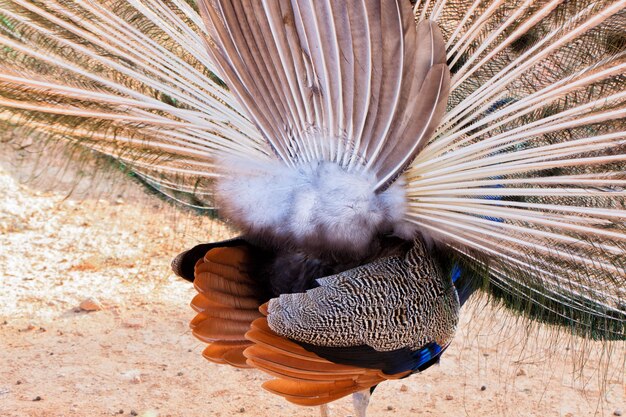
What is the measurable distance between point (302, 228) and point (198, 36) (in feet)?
2.41

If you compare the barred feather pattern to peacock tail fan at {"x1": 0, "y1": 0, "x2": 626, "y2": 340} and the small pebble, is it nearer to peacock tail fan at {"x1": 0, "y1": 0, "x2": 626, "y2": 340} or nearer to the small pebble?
peacock tail fan at {"x1": 0, "y1": 0, "x2": 626, "y2": 340}

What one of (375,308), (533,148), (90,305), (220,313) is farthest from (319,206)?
(90,305)

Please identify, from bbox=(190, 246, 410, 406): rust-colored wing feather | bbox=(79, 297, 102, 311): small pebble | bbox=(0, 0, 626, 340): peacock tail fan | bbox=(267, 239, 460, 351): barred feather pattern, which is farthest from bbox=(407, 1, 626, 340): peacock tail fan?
bbox=(79, 297, 102, 311): small pebble

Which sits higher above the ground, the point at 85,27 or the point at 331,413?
the point at 85,27

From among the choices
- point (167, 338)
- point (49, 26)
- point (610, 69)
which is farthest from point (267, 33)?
point (167, 338)

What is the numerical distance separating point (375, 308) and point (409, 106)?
0.62 m

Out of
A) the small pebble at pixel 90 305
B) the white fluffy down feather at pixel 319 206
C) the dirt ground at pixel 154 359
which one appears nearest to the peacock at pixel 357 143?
the white fluffy down feather at pixel 319 206

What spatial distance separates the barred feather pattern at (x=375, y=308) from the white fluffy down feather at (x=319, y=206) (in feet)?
0.36

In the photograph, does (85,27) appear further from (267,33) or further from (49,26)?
(267,33)

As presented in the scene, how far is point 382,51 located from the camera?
2215 mm

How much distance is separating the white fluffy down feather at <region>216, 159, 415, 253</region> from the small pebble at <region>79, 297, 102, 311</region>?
223 centimetres

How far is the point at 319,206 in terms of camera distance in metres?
2.33

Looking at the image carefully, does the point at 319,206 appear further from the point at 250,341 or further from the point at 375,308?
the point at 250,341

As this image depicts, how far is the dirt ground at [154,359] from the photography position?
140 inches
